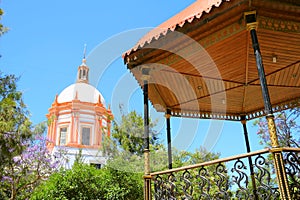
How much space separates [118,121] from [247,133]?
10.3m

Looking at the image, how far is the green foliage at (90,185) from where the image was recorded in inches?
391

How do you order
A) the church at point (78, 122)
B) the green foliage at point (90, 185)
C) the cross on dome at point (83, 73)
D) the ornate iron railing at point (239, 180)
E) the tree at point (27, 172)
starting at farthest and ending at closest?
the cross on dome at point (83, 73), the church at point (78, 122), the tree at point (27, 172), the green foliage at point (90, 185), the ornate iron railing at point (239, 180)

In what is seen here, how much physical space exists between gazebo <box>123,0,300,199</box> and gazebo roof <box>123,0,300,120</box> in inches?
0.5

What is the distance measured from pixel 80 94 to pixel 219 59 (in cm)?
2395

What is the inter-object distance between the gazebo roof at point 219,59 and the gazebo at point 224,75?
1cm

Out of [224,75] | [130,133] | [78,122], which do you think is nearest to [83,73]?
[78,122]

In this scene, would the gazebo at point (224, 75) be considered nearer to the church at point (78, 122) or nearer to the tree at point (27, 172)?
the tree at point (27, 172)

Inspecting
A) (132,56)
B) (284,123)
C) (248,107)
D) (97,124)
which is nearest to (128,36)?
(132,56)

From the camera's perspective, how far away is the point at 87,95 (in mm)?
27578

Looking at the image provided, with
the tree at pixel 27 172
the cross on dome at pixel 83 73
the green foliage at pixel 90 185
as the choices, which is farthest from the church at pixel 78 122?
the green foliage at pixel 90 185

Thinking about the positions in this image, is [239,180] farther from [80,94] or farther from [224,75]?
[80,94]

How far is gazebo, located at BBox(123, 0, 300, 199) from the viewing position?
9.99 ft

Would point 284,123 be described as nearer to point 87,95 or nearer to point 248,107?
point 248,107

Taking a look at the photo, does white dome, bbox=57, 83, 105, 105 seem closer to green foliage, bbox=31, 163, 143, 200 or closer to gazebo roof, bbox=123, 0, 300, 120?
green foliage, bbox=31, 163, 143, 200
